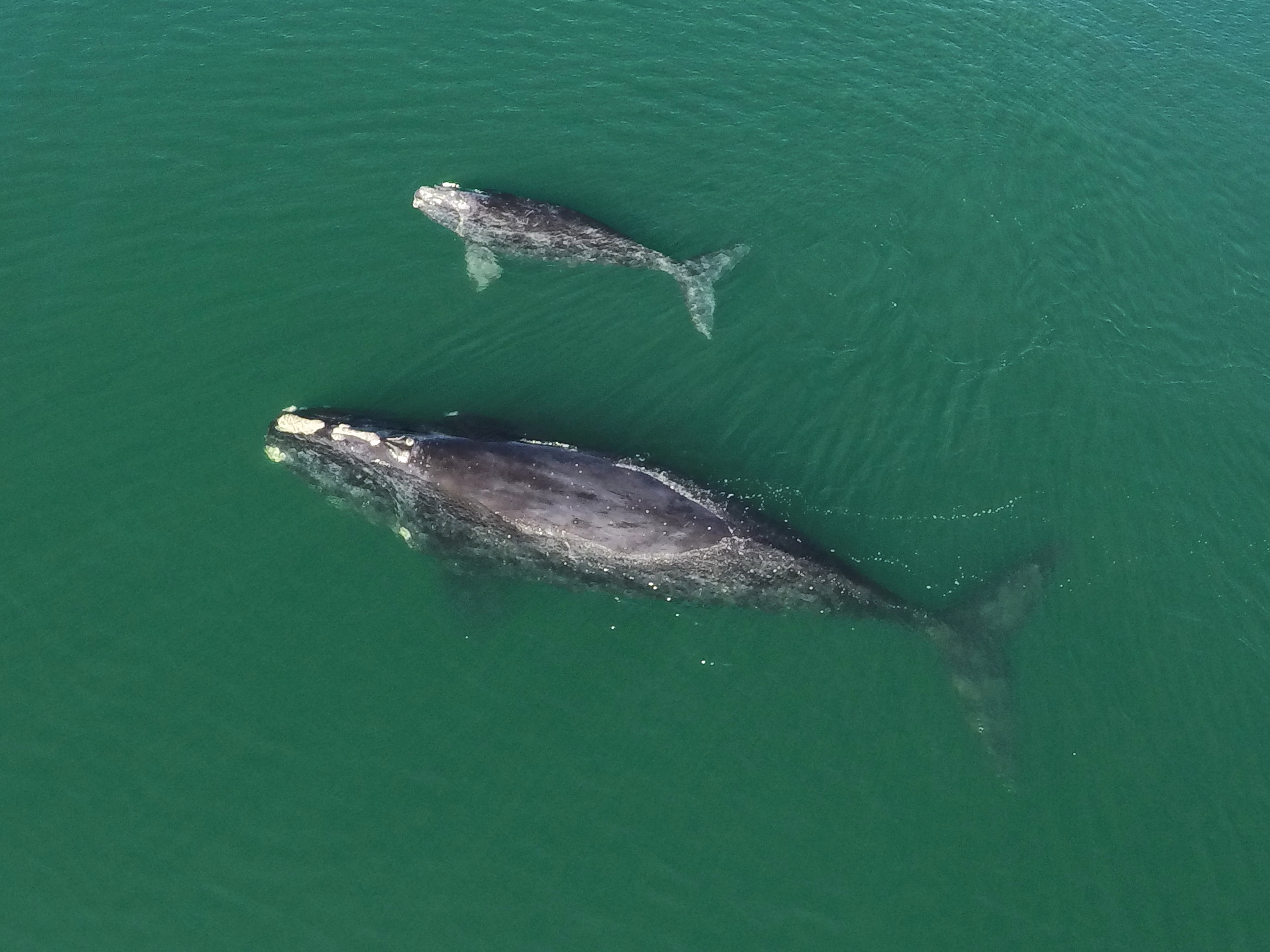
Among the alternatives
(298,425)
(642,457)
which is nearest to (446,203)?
(298,425)

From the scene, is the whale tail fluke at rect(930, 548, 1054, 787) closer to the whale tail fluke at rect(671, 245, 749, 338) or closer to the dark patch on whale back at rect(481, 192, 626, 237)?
the whale tail fluke at rect(671, 245, 749, 338)

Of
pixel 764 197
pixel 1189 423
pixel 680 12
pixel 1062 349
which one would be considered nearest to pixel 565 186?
pixel 764 197

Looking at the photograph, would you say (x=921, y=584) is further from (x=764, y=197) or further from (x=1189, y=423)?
(x=764, y=197)

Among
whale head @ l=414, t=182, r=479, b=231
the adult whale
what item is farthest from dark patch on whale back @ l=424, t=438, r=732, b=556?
whale head @ l=414, t=182, r=479, b=231

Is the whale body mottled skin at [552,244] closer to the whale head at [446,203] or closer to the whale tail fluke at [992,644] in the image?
the whale head at [446,203]

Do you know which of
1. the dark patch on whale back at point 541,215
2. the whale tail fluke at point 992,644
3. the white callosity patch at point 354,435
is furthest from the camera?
the dark patch on whale back at point 541,215

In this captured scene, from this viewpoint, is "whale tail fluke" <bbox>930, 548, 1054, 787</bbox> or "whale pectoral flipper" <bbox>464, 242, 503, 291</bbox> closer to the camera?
"whale tail fluke" <bbox>930, 548, 1054, 787</bbox>

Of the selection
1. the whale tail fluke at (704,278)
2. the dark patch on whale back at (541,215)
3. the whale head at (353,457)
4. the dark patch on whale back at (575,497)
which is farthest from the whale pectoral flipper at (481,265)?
the dark patch on whale back at (575,497)
